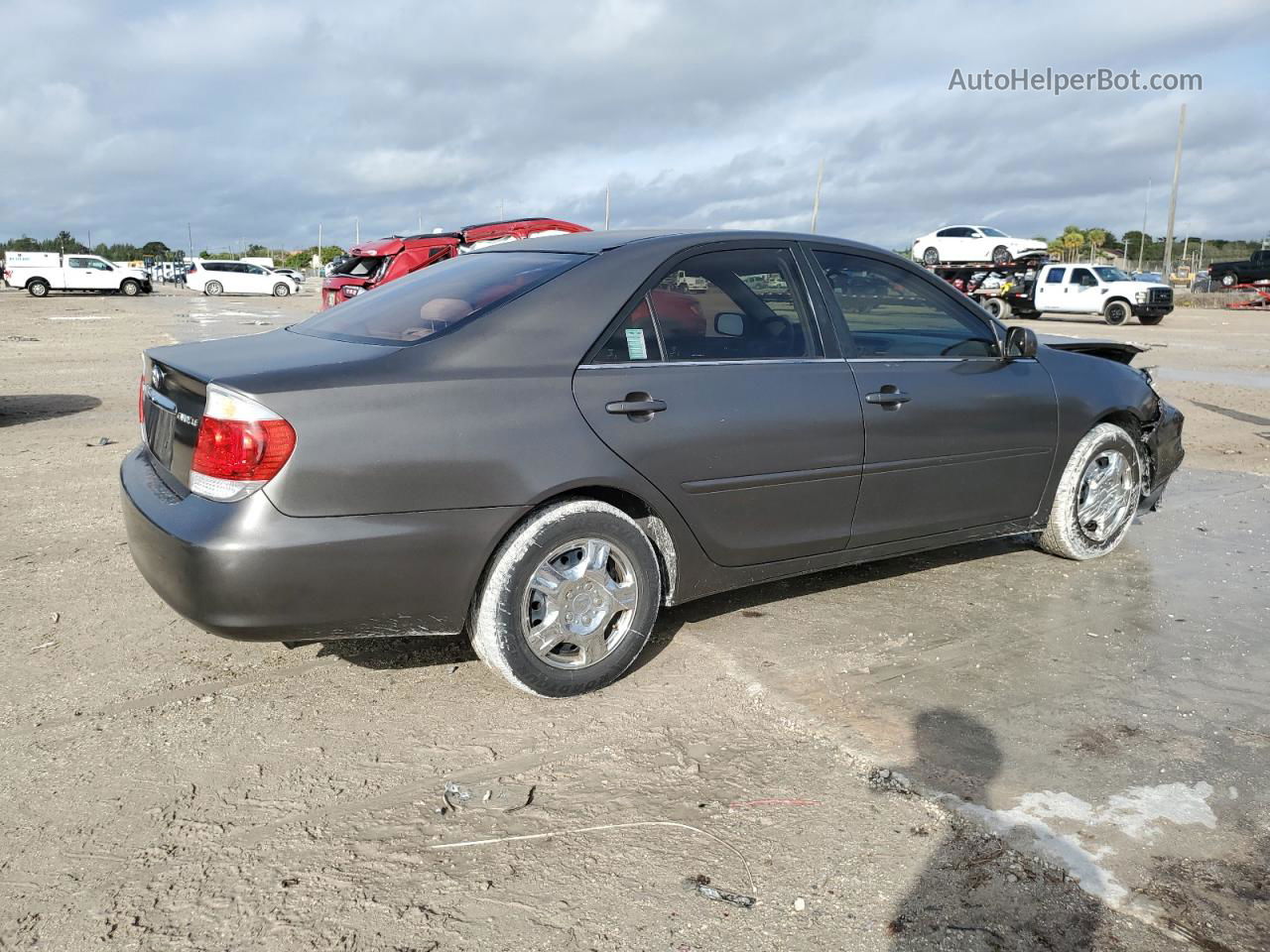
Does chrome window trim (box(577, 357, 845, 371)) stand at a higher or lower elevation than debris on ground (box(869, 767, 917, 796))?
higher

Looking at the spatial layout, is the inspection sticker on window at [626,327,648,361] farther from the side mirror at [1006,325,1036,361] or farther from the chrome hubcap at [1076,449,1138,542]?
the chrome hubcap at [1076,449,1138,542]

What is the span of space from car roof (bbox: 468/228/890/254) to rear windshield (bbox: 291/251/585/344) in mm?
97

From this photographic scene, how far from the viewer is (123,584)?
182 inches

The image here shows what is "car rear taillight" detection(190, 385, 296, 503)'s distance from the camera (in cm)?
304

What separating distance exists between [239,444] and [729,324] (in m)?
1.84

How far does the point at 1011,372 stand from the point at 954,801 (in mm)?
2481

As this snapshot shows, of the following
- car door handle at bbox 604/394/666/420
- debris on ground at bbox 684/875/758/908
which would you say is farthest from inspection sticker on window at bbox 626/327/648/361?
debris on ground at bbox 684/875/758/908

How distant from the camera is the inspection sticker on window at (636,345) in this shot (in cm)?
370

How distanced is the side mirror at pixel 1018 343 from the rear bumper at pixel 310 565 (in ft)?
8.52

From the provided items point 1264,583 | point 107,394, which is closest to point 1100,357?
point 1264,583

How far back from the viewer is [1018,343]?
4.77 m

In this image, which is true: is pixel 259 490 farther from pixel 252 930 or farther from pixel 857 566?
pixel 857 566

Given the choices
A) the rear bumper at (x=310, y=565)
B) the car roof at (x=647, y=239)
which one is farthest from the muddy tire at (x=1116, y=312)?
the rear bumper at (x=310, y=565)

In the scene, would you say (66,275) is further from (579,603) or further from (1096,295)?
(579,603)
